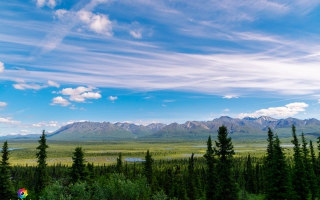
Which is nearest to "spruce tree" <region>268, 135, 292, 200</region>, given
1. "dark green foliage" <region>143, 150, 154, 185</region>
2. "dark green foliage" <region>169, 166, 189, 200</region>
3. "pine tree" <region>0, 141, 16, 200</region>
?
"dark green foliage" <region>169, 166, 189, 200</region>

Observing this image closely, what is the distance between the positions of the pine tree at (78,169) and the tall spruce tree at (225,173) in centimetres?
2985

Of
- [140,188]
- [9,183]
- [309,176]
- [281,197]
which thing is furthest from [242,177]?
[9,183]

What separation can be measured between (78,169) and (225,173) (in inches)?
1267

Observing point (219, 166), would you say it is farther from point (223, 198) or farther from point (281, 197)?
point (281, 197)

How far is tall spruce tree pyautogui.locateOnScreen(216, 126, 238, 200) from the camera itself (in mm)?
37875

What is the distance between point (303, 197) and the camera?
61.3 meters

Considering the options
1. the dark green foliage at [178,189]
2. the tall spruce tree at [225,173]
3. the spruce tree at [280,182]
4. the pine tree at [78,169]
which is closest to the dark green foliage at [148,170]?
the dark green foliage at [178,189]

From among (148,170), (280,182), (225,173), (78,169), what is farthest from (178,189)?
(225,173)

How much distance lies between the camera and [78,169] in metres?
52.0

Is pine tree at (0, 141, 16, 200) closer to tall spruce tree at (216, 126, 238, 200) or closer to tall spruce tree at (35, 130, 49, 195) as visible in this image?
tall spruce tree at (35, 130, 49, 195)

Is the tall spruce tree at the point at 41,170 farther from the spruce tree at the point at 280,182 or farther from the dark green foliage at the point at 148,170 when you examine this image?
the spruce tree at the point at 280,182

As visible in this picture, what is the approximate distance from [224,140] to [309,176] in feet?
152

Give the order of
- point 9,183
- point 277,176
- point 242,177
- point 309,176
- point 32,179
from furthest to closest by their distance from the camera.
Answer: point 32,179, point 242,177, point 309,176, point 9,183, point 277,176

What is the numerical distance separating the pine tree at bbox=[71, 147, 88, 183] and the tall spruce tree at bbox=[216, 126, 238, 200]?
29.8m
